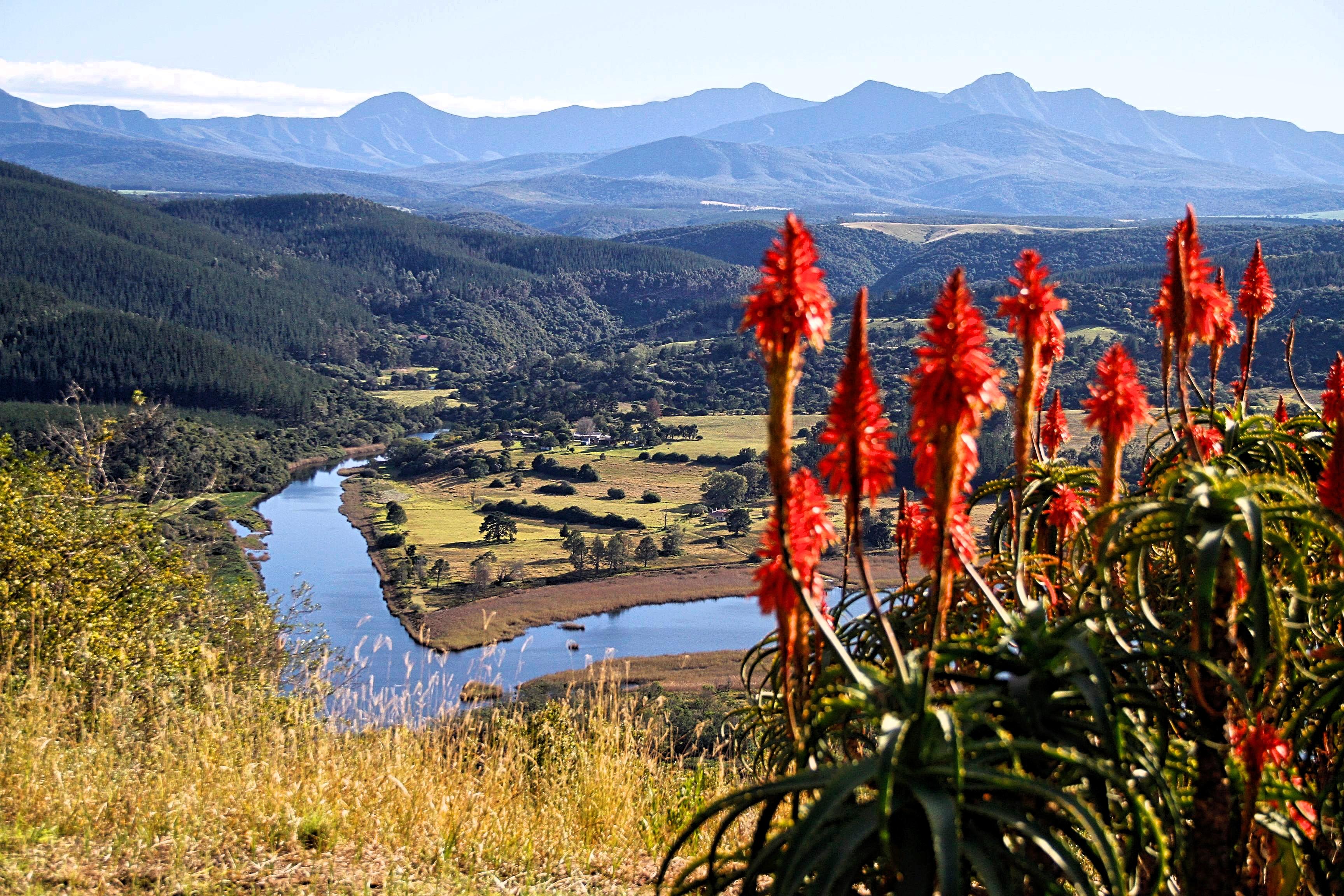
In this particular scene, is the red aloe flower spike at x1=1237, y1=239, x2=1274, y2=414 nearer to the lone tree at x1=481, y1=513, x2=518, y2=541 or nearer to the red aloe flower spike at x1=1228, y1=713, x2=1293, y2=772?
the red aloe flower spike at x1=1228, y1=713, x2=1293, y2=772

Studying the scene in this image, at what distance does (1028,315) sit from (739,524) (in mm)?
53431

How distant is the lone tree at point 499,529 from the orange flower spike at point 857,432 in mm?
51007

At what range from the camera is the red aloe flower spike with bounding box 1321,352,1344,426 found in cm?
383

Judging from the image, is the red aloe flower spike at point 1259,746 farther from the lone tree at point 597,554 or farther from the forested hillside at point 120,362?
the forested hillside at point 120,362

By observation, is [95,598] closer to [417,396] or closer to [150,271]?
[417,396]

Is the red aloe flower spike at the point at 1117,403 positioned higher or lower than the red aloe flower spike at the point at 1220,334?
lower

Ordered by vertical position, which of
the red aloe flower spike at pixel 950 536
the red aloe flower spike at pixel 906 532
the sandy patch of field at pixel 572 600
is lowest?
the sandy patch of field at pixel 572 600

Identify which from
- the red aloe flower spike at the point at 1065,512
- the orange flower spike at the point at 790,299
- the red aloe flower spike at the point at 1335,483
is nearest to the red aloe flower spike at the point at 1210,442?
the red aloe flower spike at the point at 1065,512

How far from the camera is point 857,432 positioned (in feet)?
6.66

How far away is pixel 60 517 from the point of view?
11594 mm

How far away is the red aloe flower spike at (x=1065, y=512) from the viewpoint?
138 inches

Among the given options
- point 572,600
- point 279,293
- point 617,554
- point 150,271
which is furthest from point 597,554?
point 279,293

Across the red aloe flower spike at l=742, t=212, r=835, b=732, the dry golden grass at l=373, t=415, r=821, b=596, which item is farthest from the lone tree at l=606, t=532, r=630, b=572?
the red aloe flower spike at l=742, t=212, r=835, b=732

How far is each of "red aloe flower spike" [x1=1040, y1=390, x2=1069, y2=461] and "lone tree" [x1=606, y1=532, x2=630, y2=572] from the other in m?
43.6
